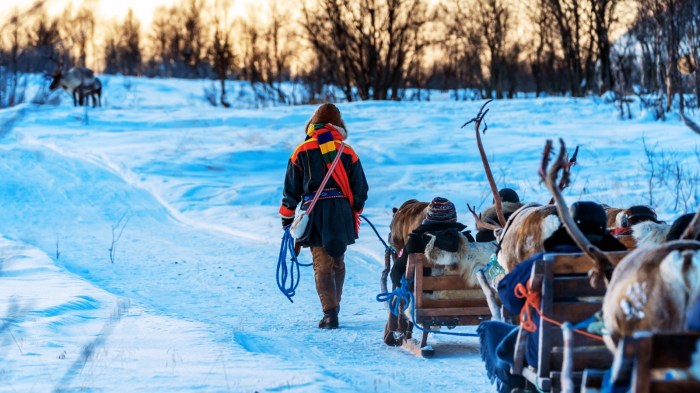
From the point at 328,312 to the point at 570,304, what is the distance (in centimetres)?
404

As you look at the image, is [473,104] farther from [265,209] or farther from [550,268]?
[550,268]

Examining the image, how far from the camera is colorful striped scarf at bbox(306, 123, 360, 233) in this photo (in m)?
8.14

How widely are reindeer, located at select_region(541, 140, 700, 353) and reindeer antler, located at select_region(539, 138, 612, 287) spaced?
5 cm

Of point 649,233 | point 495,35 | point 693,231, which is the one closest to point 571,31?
point 495,35

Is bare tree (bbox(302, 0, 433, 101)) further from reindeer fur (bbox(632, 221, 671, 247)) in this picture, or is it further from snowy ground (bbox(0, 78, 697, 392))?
reindeer fur (bbox(632, 221, 671, 247))

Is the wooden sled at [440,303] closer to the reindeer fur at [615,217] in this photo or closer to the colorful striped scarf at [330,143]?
the reindeer fur at [615,217]

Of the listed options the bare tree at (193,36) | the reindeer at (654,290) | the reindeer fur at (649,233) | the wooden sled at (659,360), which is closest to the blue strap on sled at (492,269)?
the reindeer fur at (649,233)

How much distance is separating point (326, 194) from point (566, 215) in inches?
181

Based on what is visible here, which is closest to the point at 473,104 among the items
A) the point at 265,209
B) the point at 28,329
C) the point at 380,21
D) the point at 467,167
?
the point at 380,21

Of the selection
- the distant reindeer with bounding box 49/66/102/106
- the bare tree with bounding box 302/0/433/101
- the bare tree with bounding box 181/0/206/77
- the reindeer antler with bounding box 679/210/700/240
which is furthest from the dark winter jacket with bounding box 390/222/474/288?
the bare tree with bounding box 181/0/206/77

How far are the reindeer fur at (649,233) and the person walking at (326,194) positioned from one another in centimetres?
311

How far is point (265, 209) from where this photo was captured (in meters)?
15.5

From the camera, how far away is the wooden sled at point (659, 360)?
8.75 feet

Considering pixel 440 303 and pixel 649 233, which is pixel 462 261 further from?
pixel 649 233
